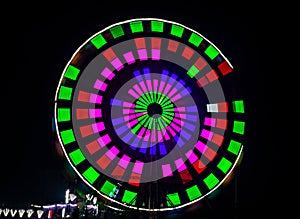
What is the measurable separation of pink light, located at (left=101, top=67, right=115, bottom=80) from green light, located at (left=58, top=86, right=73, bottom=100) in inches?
23.6

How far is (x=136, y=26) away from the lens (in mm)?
5141

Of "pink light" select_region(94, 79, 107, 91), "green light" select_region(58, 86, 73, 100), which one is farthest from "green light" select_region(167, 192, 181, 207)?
"green light" select_region(58, 86, 73, 100)

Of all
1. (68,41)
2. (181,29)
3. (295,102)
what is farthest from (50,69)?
(295,102)

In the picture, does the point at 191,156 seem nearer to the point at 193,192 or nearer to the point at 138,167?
the point at 193,192

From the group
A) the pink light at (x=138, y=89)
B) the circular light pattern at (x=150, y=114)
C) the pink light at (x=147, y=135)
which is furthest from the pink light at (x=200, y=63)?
the pink light at (x=147, y=135)

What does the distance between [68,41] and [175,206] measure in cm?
311

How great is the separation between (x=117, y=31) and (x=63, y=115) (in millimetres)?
1481

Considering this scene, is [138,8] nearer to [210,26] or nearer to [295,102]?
[210,26]

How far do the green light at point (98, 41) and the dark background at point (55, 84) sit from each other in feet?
0.59

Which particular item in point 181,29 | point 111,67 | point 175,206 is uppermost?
point 181,29

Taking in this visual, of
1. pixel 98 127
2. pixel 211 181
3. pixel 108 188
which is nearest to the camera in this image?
pixel 108 188

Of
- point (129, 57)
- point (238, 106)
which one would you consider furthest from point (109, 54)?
point (238, 106)

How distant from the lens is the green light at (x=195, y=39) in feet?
16.9

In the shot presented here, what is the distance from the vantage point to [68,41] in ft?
18.5
